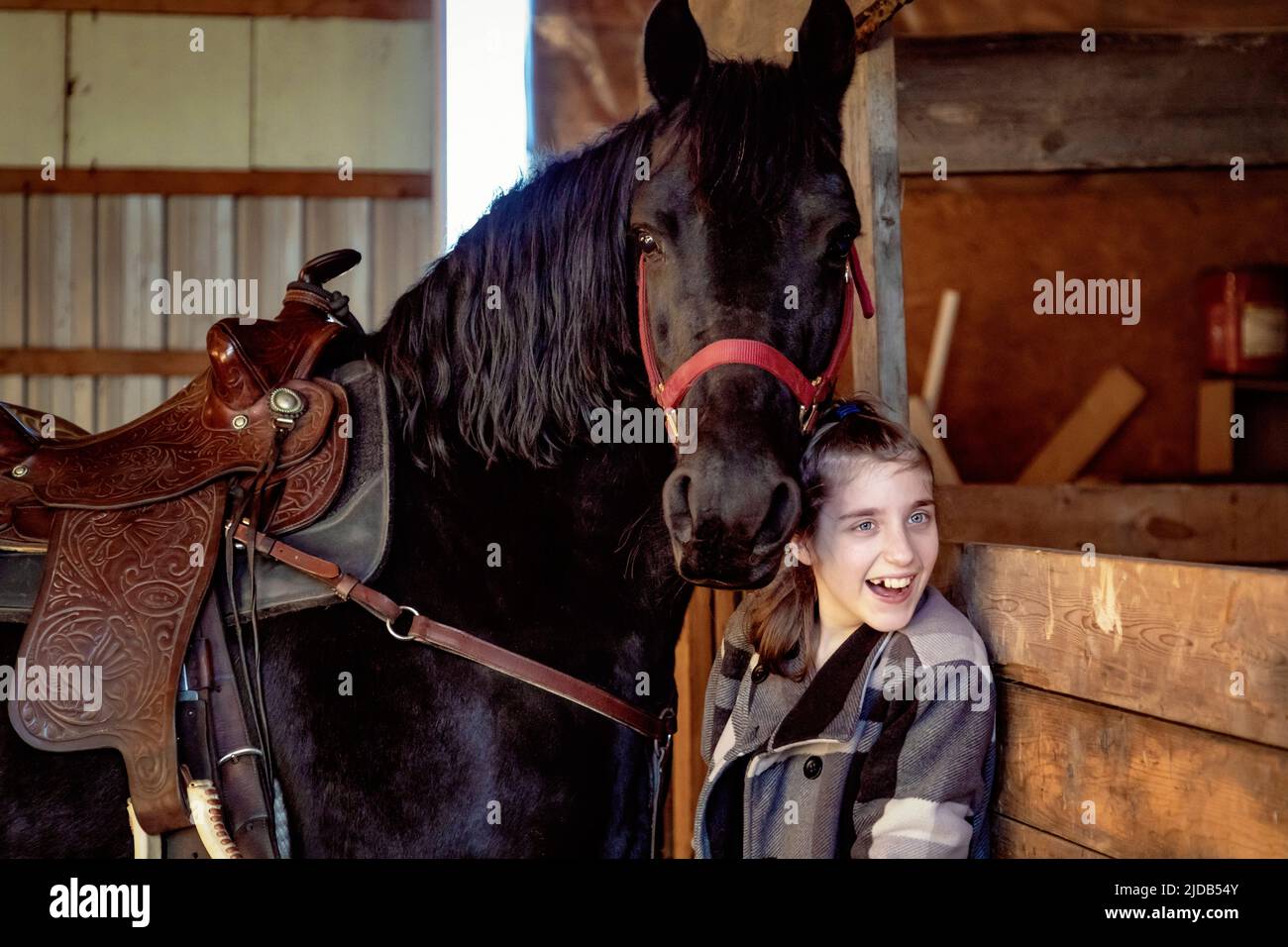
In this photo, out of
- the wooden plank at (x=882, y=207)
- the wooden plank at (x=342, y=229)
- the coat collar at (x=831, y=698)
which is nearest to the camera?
the coat collar at (x=831, y=698)

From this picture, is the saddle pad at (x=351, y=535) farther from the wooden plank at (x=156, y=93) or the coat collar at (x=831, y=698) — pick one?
the wooden plank at (x=156, y=93)

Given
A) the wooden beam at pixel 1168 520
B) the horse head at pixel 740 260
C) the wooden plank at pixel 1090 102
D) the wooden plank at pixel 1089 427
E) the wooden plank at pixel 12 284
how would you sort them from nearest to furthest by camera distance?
the horse head at pixel 740 260 < the wooden beam at pixel 1168 520 < the wooden plank at pixel 1090 102 < the wooden plank at pixel 1089 427 < the wooden plank at pixel 12 284

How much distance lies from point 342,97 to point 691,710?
12.5 feet

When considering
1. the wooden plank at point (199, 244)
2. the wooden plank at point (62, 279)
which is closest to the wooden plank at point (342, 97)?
the wooden plank at point (199, 244)

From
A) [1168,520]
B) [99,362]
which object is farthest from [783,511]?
[99,362]

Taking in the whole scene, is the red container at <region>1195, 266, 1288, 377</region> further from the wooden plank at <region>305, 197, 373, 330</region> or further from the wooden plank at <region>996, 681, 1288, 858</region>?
the wooden plank at <region>305, 197, 373, 330</region>

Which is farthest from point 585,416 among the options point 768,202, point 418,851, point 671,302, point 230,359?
point 418,851

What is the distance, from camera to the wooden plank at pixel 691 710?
271cm

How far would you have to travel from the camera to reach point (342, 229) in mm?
5109

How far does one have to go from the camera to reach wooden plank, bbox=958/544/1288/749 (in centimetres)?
93

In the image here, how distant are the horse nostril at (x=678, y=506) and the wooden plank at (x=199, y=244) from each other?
437 cm

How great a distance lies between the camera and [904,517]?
1317 mm

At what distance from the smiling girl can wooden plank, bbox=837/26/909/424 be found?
1.45ft
